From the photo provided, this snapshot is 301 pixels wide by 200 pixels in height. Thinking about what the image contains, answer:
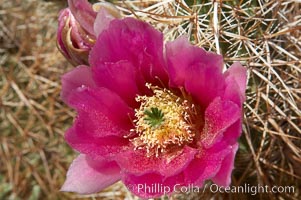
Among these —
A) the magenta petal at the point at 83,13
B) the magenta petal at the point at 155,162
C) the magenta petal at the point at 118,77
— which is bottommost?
the magenta petal at the point at 155,162

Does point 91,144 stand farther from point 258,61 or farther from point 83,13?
point 258,61

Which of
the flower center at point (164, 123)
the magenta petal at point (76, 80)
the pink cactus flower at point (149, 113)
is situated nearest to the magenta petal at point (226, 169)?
the pink cactus flower at point (149, 113)

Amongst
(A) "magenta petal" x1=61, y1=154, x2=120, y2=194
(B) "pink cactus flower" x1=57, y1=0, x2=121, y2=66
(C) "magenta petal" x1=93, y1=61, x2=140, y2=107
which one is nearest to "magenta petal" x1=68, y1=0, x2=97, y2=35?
(B) "pink cactus flower" x1=57, y1=0, x2=121, y2=66

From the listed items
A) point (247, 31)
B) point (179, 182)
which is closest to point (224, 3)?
point (247, 31)

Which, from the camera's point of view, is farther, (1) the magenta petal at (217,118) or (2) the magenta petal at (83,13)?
(2) the magenta petal at (83,13)

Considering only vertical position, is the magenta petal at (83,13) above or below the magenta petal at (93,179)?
above

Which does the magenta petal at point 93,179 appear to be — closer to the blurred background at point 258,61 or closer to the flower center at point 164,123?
the flower center at point 164,123

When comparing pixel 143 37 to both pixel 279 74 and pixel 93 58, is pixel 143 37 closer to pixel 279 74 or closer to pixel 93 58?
pixel 93 58

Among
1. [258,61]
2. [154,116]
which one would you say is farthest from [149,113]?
[258,61]
